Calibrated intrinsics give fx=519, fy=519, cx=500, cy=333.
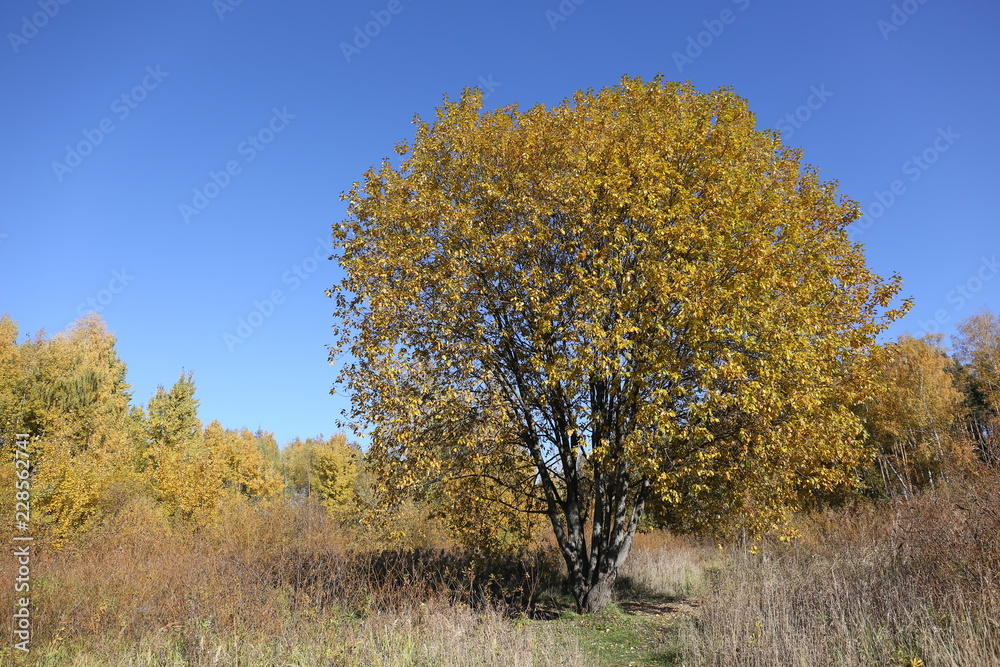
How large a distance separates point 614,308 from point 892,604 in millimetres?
5419

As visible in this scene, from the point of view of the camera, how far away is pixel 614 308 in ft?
30.0

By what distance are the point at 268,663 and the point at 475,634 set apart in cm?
250

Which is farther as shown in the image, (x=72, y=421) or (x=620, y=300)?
(x=72, y=421)

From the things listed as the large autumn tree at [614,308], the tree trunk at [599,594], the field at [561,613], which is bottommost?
the tree trunk at [599,594]

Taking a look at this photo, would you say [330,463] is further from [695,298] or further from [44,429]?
[695,298]

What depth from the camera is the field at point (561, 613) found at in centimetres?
571

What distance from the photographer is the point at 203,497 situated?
2258 cm

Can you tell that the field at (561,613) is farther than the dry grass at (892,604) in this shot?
Yes

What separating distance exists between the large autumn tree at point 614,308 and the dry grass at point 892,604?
1.60 metres

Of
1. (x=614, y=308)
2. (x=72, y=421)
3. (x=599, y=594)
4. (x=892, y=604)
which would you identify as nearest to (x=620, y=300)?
(x=614, y=308)

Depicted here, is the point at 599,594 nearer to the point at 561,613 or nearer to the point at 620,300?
the point at 561,613

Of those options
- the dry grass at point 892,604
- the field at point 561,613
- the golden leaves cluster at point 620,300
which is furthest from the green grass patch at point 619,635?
the golden leaves cluster at point 620,300

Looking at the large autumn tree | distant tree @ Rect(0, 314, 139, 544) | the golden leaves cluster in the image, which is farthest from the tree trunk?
distant tree @ Rect(0, 314, 139, 544)

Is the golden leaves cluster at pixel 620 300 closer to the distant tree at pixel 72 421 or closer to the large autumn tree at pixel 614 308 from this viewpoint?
the large autumn tree at pixel 614 308
